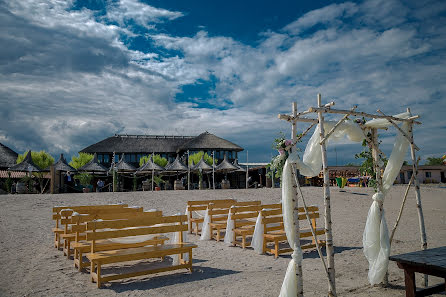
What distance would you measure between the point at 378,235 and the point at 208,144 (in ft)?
117

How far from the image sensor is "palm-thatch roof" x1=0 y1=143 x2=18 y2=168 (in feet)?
126

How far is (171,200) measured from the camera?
58.0ft

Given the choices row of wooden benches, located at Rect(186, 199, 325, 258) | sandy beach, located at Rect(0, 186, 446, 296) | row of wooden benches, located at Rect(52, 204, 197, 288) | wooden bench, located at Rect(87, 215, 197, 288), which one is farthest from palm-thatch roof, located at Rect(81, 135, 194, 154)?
wooden bench, located at Rect(87, 215, 197, 288)

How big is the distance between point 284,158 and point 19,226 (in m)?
10.3

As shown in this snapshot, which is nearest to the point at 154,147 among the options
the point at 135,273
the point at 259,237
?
the point at 259,237

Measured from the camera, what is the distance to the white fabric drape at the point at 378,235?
4844 millimetres

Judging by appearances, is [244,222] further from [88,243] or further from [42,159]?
[42,159]

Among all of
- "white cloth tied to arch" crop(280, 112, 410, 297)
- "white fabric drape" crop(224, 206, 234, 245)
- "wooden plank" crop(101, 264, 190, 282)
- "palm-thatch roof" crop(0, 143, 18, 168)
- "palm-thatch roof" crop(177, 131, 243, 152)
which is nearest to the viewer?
"white cloth tied to arch" crop(280, 112, 410, 297)

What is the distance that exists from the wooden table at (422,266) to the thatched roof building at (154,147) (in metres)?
35.4

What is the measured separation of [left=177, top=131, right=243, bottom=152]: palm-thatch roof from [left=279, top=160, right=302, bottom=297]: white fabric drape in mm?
35028

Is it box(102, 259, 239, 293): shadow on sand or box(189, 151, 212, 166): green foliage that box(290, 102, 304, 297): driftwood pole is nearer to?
box(102, 259, 239, 293): shadow on sand

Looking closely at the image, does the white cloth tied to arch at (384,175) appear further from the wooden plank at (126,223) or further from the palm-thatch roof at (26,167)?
the palm-thatch roof at (26,167)

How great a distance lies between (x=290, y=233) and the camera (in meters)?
4.43

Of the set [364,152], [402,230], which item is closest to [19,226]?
[364,152]
